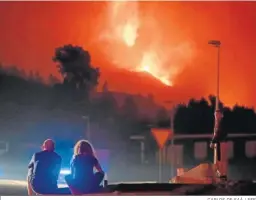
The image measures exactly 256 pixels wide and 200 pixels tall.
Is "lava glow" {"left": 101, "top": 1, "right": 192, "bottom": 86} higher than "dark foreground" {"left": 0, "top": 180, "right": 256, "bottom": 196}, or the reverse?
"lava glow" {"left": 101, "top": 1, "right": 192, "bottom": 86}

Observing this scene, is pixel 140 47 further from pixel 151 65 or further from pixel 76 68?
pixel 76 68

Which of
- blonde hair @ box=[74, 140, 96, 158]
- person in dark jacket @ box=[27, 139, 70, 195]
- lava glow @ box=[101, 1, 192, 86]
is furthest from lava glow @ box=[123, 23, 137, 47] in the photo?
person in dark jacket @ box=[27, 139, 70, 195]

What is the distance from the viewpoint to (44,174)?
2.82 meters

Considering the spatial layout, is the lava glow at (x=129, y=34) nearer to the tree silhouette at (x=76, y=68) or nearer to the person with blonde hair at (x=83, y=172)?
the tree silhouette at (x=76, y=68)

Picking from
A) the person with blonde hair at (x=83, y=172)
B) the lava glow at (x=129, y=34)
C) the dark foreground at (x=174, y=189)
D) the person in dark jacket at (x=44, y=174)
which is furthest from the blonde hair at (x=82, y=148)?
the lava glow at (x=129, y=34)

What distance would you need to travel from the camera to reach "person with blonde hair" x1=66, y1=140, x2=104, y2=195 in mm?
2818

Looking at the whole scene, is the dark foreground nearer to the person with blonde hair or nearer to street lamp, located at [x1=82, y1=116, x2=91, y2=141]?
the person with blonde hair

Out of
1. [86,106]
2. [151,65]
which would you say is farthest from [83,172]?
[151,65]

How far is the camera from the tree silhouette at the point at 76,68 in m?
2.88

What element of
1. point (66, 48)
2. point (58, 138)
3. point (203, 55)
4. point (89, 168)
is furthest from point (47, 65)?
point (203, 55)

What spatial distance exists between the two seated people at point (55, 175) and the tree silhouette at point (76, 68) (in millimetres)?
355

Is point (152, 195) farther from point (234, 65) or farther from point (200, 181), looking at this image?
point (234, 65)

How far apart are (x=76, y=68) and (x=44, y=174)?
0.55 metres

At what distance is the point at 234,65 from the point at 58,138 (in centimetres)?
96
